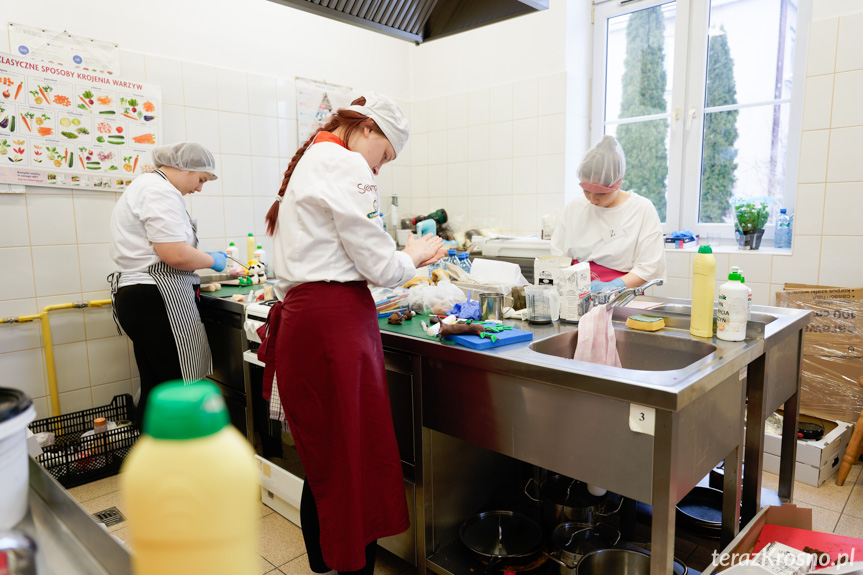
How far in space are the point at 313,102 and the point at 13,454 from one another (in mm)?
3323

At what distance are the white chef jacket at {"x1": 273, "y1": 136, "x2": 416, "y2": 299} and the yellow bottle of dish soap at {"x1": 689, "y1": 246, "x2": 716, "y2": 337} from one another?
0.83m

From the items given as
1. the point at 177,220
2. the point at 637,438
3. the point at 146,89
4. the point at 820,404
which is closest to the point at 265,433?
the point at 177,220

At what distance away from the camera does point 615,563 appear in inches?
67.0

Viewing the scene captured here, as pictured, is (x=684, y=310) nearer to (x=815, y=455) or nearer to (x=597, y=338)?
(x=597, y=338)

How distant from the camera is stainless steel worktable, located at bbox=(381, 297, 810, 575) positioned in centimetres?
121

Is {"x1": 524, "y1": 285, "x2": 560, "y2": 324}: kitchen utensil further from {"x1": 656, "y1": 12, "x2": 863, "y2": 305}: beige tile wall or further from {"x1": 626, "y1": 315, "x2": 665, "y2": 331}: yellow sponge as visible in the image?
{"x1": 656, "y1": 12, "x2": 863, "y2": 305}: beige tile wall

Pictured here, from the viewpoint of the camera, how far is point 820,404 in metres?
2.68

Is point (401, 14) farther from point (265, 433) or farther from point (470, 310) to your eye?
point (265, 433)

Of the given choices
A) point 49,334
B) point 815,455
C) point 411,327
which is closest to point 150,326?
point 49,334

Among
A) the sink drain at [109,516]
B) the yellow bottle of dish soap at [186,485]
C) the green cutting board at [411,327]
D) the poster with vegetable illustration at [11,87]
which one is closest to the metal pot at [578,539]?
the green cutting board at [411,327]

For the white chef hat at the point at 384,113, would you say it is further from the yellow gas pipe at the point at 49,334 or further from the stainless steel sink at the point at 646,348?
the yellow gas pipe at the point at 49,334

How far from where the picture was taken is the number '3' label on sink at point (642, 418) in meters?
1.20

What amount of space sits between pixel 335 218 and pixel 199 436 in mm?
1063

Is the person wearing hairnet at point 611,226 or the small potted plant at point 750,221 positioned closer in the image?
the person wearing hairnet at point 611,226
